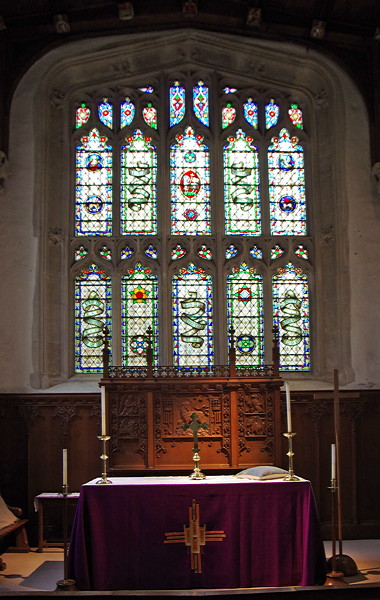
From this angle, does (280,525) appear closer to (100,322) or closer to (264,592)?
(264,592)

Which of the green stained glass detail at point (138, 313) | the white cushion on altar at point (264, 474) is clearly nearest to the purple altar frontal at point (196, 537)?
the white cushion on altar at point (264, 474)

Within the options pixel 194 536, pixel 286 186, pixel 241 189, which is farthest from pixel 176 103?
pixel 194 536

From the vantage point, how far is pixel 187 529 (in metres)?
6.60

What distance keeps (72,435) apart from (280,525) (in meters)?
3.41

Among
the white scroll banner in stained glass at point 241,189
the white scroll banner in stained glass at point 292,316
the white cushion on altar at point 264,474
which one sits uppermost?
the white scroll banner in stained glass at point 241,189

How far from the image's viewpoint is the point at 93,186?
33.7ft

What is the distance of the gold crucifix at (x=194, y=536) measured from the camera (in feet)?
21.5

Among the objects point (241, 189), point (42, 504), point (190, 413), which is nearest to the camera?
point (190, 413)

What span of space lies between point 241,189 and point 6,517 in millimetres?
5243

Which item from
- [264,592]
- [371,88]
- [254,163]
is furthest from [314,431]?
[264,592]

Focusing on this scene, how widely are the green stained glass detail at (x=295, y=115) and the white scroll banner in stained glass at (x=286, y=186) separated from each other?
0.21m

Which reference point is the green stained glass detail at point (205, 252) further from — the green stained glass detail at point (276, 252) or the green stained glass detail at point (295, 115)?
the green stained glass detail at point (295, 115)

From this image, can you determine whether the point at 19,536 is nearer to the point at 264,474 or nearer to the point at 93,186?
the point at 264,474

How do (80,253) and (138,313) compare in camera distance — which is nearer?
(138,313)
